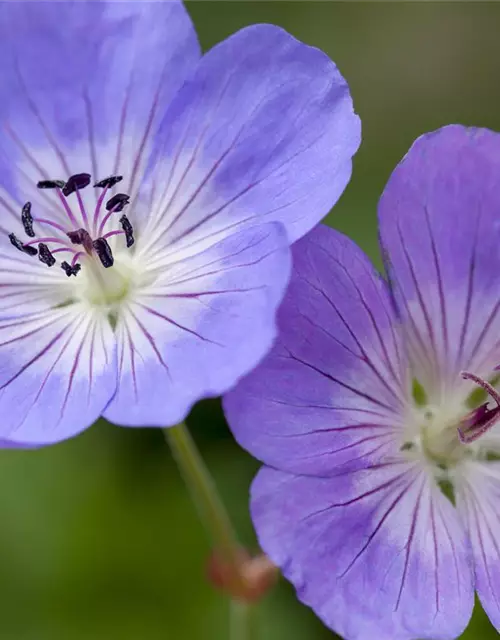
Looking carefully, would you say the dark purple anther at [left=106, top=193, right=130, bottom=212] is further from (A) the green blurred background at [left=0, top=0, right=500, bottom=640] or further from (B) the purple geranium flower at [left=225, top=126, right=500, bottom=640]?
(A) the green blurred background at [left=0, top=0, right=500, bottom=640]

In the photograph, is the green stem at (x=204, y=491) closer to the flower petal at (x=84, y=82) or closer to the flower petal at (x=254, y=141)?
the flower petal at (x=254, y=141)

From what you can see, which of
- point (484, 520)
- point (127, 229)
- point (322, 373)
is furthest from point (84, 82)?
point (484, 520)

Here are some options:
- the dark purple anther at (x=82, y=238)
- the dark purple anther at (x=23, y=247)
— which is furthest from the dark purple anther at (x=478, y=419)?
the dark purple anther at (x=23, y=247)

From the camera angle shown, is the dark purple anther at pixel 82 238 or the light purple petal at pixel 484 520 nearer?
the light purple petal at pixel 484 520

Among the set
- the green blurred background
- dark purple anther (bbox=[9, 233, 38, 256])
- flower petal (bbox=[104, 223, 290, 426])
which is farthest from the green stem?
the green blurred background

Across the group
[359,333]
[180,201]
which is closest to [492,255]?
[359,333]

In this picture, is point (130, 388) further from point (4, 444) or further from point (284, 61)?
point (284, 61)
